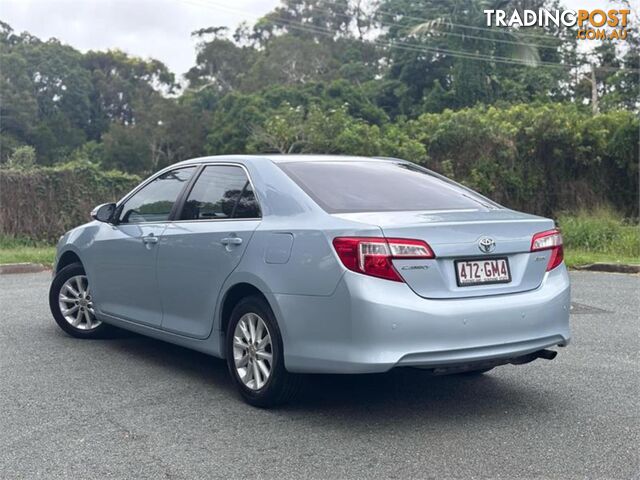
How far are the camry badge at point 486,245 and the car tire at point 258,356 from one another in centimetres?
127

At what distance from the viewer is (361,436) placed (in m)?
4.71

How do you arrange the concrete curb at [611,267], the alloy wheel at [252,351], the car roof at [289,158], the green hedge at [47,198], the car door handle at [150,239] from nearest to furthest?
the alloy wheel at [252,351] → the car roof at [289,158] → the car door handle at [150,239] → the concrete curb at [611,267] → the green hedge at [47,198]

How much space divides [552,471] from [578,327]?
4.20 meters

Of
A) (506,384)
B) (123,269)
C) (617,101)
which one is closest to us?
(506,384)

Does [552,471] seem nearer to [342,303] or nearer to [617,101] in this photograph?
[342,303]

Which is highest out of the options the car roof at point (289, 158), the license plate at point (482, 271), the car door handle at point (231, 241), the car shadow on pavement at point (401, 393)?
the car roof at point (289, 158)

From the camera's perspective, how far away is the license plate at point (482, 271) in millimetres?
4828

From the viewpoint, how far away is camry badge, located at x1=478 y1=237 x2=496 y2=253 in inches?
192

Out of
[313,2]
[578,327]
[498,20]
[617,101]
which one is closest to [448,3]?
[498,20]

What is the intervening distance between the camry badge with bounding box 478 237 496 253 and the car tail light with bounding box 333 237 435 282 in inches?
15.0

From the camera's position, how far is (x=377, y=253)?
15.3ft

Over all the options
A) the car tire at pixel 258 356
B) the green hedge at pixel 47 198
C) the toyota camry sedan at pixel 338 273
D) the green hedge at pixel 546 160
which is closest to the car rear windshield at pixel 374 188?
the toyota camry sedan at pixel 338 273

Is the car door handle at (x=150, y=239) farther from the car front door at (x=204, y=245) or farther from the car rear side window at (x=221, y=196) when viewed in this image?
the car rear side window at (x=221, y=196)

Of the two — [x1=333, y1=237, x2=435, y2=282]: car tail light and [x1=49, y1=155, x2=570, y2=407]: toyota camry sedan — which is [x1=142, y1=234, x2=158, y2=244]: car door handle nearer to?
[x1=49, y1=155, x2=570, y2=407]: toyota camry sedan
